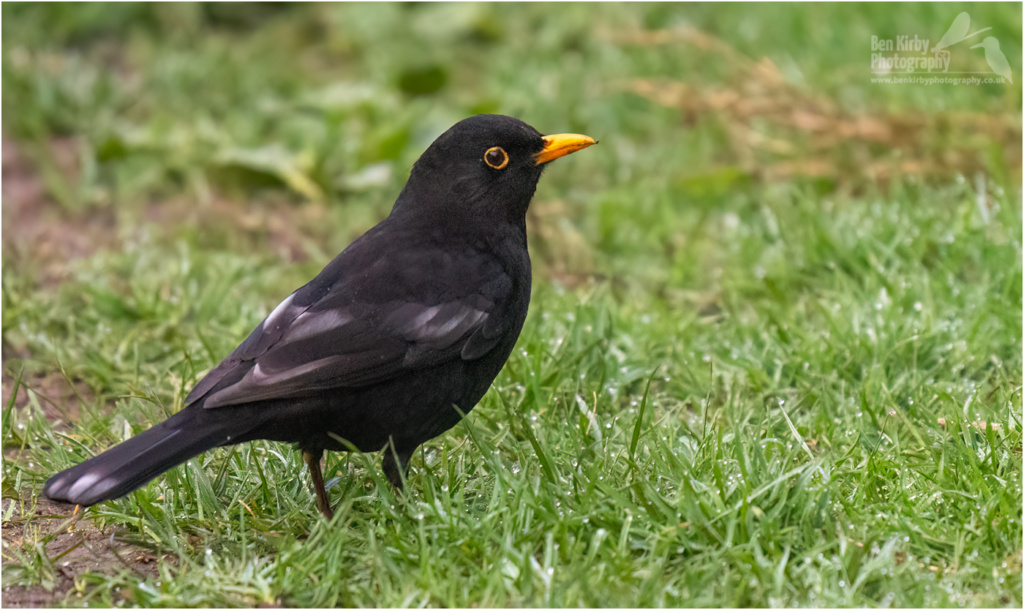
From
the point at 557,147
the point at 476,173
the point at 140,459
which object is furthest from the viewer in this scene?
the point at 557,147

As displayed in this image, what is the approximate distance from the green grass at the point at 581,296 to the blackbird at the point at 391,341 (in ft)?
0.67

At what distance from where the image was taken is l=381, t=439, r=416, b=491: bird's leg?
11.4 ft

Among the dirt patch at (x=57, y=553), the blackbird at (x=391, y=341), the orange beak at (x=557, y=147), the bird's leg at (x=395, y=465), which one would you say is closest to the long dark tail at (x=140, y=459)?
the blackbird at (x=391, y=341)

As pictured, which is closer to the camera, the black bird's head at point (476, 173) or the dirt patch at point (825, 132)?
the black bird's head at point (476, 173)

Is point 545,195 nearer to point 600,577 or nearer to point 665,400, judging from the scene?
point 665,400

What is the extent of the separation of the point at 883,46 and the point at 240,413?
18.7 ft

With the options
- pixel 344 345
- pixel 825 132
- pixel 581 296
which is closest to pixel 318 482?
pixel 344 345

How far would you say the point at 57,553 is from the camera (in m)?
3.33

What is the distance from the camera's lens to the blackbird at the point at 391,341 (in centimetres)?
316

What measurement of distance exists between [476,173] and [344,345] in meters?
0.86

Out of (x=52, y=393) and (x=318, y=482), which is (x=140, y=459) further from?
(x=52, y=393)

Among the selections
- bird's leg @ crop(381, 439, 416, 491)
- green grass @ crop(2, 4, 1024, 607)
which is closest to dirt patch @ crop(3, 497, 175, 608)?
green grass @ crop(2, 4, 1024, 607)

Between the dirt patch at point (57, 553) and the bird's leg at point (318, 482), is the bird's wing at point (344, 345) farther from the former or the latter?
the dirt patch at point (57, 553)

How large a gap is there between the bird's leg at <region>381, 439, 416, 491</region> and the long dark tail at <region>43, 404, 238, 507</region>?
1.80 feet
